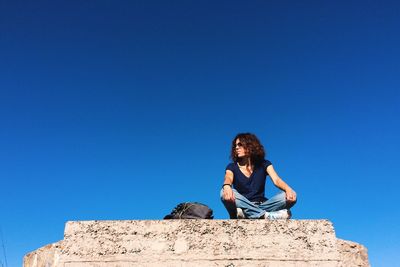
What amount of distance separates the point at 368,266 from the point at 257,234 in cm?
133

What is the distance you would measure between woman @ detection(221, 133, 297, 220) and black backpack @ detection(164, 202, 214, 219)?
A: 0.23 metres

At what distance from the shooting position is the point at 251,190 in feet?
14.7

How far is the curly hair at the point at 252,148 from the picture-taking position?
4.77 metres

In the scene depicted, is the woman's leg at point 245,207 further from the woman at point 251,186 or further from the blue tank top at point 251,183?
the blue tank top at point 251,183

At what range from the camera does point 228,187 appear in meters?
→ 4.16

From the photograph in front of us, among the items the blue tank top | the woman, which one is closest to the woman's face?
the woman

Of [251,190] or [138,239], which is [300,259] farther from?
[138,239]

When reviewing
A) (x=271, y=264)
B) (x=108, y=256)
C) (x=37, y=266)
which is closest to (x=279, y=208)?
(x=271, y=264)

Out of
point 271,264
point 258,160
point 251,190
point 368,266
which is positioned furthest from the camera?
point 258,160

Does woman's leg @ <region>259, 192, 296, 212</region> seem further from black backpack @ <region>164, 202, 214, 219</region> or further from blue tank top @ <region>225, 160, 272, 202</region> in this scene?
black backpack @ <region>164, 202, 214, 219</region>

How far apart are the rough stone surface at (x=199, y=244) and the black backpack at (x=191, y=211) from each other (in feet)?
1.03

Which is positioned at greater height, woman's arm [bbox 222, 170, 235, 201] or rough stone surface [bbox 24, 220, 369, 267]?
woman's arm [bbox 222, 170, 235, 201]

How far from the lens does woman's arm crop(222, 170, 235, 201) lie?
4008 mm

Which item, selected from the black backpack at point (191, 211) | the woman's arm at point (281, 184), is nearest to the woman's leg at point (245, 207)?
the black backpack at point (191, 211)
